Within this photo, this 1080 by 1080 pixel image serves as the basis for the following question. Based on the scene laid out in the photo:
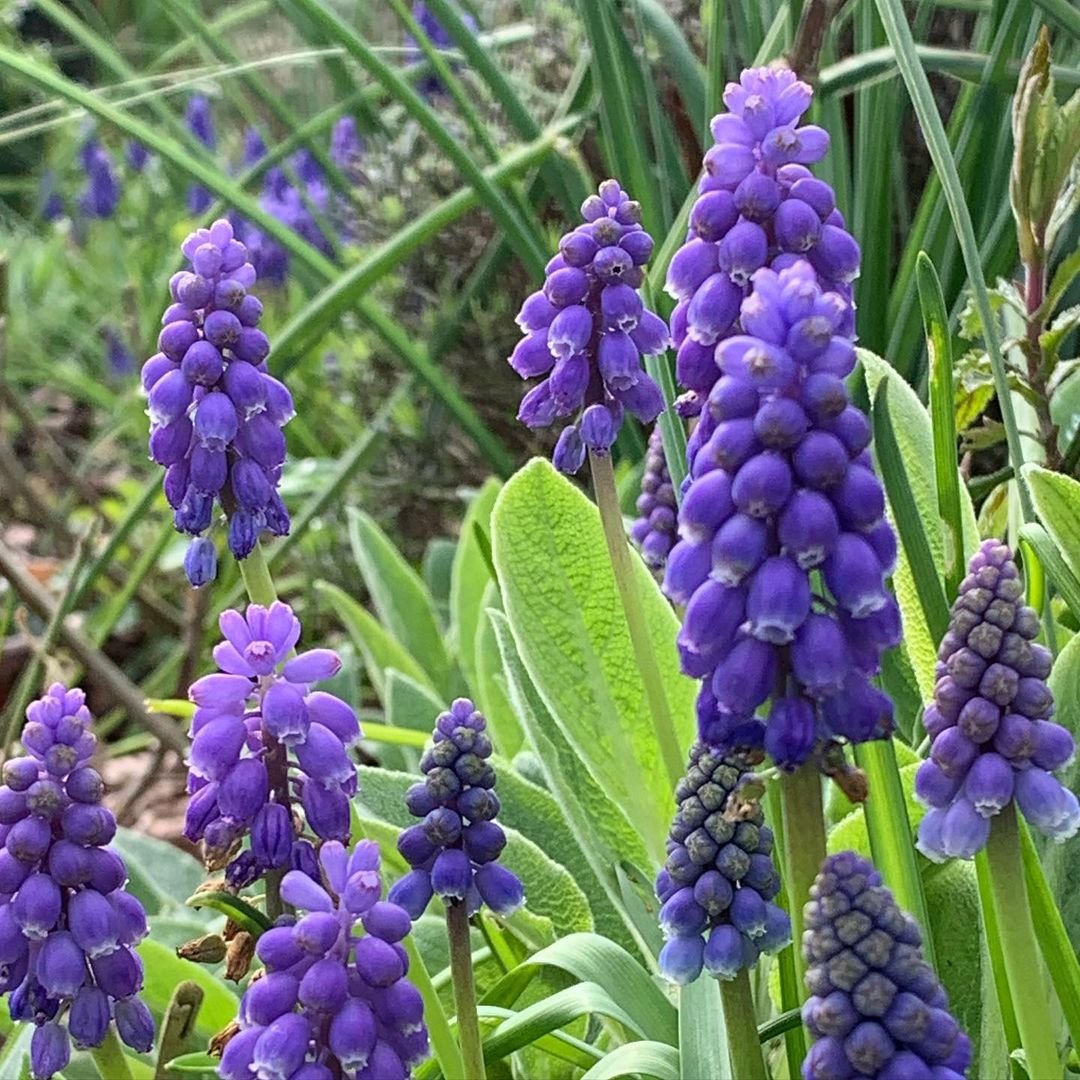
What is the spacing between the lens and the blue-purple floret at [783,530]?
Answer: 3.06ft

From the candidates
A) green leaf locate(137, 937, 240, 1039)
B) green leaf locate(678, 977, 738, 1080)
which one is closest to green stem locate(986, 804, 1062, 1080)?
green leaf locate(678, 977, 738, 1080)

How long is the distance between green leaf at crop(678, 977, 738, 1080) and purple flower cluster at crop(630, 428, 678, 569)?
75cm

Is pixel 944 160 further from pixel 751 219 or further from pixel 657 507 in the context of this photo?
pixel 657 507

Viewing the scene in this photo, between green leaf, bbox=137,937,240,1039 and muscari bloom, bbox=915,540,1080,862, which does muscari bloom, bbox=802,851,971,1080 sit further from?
green leaf, bbox=137,937,240,1039

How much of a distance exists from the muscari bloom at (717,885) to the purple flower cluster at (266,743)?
0.29 metres

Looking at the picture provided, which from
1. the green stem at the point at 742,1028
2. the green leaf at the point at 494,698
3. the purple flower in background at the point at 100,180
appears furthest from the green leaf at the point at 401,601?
the purple flower in background at the point at 100,180

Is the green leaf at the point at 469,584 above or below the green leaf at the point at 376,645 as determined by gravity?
above

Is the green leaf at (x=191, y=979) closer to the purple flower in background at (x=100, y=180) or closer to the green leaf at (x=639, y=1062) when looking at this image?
the green leaf at (x=639, y=1062)

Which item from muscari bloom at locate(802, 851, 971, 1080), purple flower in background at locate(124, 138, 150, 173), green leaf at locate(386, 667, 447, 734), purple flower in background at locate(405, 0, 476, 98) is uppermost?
purple flower in background at locate(124, 138, 150, 173)

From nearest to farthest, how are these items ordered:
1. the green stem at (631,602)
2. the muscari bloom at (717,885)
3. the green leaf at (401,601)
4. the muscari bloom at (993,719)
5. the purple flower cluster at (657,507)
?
the muscari bloom at (993,719) → the muscari bloom at (717,885) → the green stem at (631,602) → the purple flower cluster at (657,507) → the green leaf at (401,601)

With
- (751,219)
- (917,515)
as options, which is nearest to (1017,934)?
A: (917,515)

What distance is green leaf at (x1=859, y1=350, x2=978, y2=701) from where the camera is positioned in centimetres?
141

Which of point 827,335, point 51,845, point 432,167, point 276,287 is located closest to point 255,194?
point 276,287

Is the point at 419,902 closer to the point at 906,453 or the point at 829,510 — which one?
the point at 829,510
